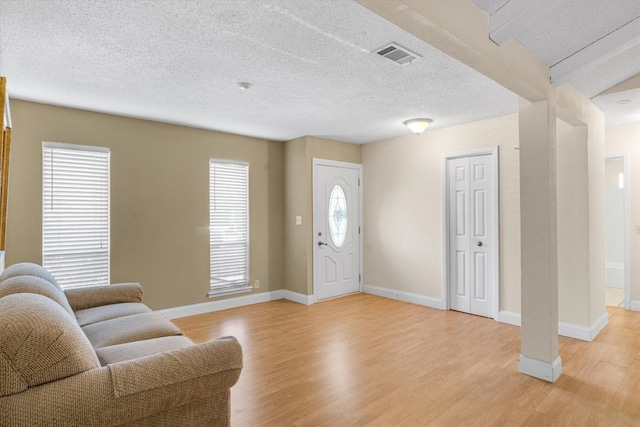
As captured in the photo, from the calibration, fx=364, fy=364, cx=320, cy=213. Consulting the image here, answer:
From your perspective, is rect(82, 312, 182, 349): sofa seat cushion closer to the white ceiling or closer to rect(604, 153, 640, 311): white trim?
the white ceiling

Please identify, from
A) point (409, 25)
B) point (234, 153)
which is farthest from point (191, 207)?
point (409, 25)

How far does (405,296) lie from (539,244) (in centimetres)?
289

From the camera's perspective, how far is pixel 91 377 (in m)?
1.50

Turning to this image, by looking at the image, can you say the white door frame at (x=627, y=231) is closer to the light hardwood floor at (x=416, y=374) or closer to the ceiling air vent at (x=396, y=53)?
the light hardwood floor at (x=416, y=374)

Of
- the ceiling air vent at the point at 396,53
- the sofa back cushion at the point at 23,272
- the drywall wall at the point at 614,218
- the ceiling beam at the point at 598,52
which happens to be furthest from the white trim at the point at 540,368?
the drywall wall at the point at 614,218

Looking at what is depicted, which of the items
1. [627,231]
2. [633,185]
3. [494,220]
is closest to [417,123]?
[494,220]

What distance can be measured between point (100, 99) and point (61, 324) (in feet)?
10.00

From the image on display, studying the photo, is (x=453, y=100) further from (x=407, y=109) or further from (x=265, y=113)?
(x=265, y=113)

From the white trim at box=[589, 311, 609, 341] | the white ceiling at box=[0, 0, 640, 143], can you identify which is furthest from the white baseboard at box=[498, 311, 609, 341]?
the white ceiling at box=[0, 0, 640, 143]

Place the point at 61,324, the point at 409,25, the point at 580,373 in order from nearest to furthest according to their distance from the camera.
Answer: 1. the point at 61,324
2. the point at 409,25
3. the point at 580,373

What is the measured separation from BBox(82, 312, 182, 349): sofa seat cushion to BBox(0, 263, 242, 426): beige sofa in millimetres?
288

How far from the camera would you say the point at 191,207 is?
5.00 meters

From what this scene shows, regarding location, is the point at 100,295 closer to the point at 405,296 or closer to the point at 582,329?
the point at 405,296

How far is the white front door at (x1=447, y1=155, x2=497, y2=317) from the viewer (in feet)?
15.5
